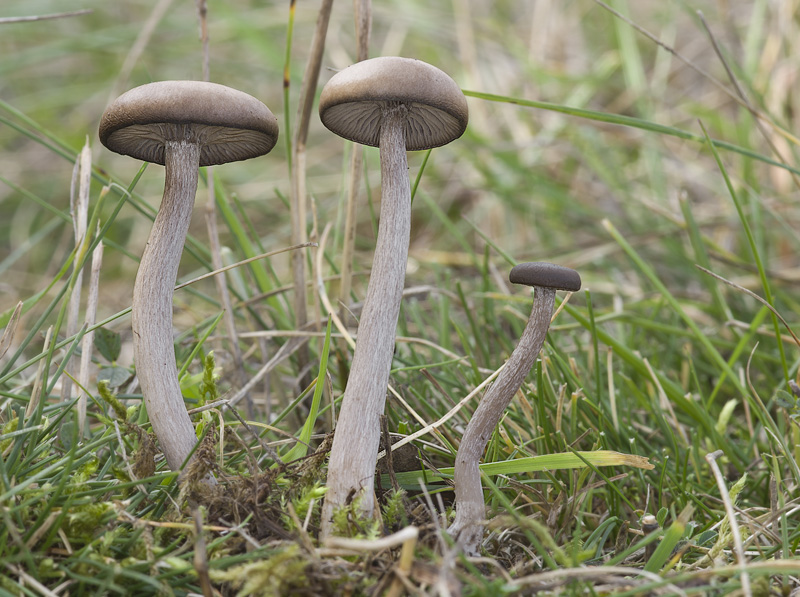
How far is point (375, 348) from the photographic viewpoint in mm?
1682

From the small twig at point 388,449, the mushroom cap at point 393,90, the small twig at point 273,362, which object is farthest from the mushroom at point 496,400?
the small twig at point 273,362

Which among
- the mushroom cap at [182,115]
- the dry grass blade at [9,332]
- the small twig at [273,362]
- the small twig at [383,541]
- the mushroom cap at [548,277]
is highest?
the mushroom cap at [182,115]

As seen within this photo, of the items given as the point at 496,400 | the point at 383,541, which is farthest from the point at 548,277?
the point at 383,541

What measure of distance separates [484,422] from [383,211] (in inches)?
25.6

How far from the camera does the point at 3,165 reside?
550 cm

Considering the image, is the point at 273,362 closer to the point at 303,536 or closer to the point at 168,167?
the point at 168,167

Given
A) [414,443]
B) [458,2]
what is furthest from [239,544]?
[458,2]

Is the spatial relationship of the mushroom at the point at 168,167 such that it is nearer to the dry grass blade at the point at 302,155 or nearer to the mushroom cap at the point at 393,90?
the mushroom cap at the point at 393,90

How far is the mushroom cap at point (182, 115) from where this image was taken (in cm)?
150

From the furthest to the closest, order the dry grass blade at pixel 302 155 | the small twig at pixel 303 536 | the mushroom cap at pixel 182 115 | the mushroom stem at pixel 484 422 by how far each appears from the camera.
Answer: the dry grass blade at pixel 302 155 → the mushroom stem at pixel 484 422 → the mushroom cap at pixel 182 115 → the small twig at pixel 303 536

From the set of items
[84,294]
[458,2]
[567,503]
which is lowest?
[84,294]

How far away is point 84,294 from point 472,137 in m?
3.02

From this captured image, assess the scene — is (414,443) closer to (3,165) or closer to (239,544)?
(239,544)

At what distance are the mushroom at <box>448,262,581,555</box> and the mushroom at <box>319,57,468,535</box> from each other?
0.76 feet
